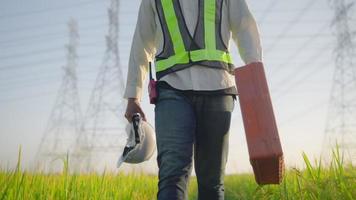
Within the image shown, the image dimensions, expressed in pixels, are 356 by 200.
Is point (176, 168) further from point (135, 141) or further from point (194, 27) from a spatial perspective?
point (194, 27)

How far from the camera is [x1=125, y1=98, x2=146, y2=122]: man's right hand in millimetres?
2824

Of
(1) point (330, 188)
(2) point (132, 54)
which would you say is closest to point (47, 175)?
(2) point (132, 54)

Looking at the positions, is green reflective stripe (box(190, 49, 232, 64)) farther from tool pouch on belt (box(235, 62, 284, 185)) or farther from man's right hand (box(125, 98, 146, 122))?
man's right hand (box(125, 98, 146, 122))

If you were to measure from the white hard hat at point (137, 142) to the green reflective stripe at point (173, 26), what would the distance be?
18.7 inches

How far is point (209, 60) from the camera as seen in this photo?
2.65 meters

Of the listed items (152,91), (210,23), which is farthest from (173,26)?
(152,91)

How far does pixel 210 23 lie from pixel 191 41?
18 cm

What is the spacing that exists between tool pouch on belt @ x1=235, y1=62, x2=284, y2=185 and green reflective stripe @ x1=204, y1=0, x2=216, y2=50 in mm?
312

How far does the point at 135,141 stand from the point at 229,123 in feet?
1.87

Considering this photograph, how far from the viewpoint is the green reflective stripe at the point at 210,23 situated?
270cm

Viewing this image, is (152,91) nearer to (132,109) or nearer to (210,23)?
(132,109)

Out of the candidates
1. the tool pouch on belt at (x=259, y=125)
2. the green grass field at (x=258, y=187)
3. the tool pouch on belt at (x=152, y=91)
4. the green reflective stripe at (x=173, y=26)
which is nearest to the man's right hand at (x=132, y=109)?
the tool pouch on belt at (x=152, y=91)

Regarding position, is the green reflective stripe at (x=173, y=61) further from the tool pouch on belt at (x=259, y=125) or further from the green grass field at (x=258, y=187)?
the green grass field at (x=258, y=187)

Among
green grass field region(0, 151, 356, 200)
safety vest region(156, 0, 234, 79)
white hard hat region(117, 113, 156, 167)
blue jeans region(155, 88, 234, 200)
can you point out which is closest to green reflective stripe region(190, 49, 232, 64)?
safety vest region(156, 0, 234, 79)
